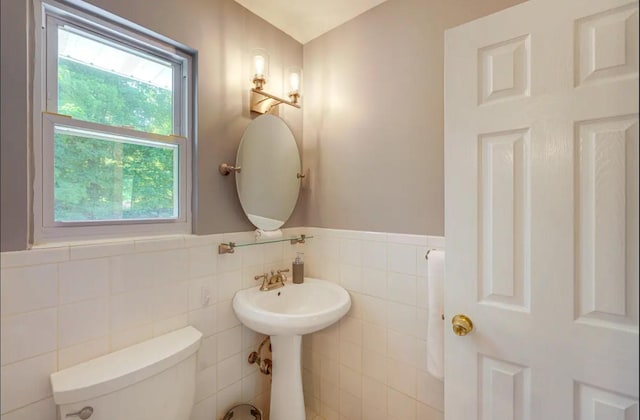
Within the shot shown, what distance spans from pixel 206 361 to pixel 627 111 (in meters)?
1.83

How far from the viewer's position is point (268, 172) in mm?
1634

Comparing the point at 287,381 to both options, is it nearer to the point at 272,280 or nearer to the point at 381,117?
the point at 272,280

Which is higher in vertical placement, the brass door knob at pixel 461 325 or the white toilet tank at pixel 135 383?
the brass door knob at pixel 461 325

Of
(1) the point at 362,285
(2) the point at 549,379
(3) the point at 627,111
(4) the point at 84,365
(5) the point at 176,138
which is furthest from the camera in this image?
(1) the point at 362,285

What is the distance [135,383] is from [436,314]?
1.18 m

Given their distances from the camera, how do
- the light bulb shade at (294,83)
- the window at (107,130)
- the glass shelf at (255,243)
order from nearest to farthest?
the window at (107,130) → the glass shelf at (255,243) → the light bulb shade at (294,83)

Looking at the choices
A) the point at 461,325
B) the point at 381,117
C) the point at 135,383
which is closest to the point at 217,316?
the point at 135,383

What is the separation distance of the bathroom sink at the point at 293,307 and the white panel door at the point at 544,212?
53 centimetres

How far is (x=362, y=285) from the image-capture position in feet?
5.16

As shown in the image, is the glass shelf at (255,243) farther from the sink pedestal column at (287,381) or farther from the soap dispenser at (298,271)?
the sink pedestal column at (287,381)

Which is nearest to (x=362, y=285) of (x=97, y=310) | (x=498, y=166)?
(x=498, y=166)

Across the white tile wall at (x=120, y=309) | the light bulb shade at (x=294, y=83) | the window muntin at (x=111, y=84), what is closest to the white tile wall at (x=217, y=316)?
the white tile wall at (x=120, y=309)

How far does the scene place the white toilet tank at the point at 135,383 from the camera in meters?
0.91

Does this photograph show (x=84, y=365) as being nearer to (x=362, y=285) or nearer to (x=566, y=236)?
(x=362, y=285)
